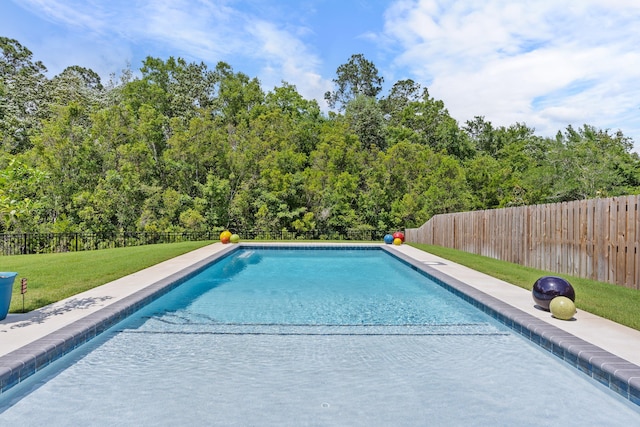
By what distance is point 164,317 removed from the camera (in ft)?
20.1

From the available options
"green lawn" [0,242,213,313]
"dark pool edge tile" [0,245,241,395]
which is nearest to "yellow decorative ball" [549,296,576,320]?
"dark pool edge tile" [0,245,241,395]

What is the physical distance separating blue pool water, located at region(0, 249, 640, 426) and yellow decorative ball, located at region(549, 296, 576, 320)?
553mm

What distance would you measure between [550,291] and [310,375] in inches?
133

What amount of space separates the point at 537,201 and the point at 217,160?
19.1m

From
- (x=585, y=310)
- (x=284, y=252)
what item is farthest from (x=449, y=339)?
(x=284, y=252)

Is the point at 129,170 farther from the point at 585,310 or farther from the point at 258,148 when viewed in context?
the point at 585,310

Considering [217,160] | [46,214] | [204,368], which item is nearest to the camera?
[204,368]

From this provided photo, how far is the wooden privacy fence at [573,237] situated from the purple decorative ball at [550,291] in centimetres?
240

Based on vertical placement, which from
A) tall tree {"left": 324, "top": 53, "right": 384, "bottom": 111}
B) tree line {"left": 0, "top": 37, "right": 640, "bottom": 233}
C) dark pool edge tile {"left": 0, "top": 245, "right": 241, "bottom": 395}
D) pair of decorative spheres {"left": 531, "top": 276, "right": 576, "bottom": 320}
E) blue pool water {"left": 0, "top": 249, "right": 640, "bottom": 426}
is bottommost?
blue pool water {"left": 0, "top": 249, "right": 640, "bottom": 426}

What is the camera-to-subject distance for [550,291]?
17.6 feet

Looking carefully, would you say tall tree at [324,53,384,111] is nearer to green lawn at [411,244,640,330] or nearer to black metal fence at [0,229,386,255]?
black metal fence at [0,229,386,255]

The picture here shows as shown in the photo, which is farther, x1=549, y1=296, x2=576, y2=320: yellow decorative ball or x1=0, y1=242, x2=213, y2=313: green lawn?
x1=0, y1=242, x2=213, y2=313: green lawn

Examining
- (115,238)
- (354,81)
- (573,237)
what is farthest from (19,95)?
(573,237)

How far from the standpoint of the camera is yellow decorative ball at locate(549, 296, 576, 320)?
16.2ft
